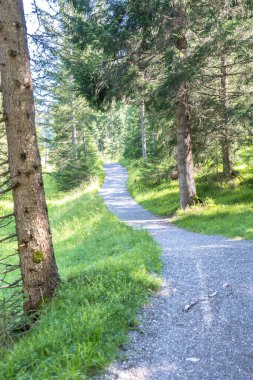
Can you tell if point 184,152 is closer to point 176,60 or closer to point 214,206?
point 214,206

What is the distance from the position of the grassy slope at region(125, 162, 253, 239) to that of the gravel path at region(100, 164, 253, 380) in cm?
263

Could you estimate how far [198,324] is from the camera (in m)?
4.37

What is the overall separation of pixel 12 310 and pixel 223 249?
5.23 m

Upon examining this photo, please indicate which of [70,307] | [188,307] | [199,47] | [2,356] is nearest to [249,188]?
[199,47]

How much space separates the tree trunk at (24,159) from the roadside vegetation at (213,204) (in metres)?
6.41

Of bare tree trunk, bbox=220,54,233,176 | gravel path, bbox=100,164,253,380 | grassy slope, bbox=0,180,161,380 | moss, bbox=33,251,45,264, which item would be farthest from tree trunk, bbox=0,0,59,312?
bare tree trunk, bbox=220,54,233,176

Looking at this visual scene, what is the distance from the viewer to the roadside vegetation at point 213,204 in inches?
428

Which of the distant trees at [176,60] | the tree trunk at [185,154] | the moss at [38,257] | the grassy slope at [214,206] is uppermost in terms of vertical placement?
the distant trees at [176,60]

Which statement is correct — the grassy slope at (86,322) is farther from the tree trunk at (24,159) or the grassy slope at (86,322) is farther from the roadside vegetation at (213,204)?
the roadside vegetation at (213,204)

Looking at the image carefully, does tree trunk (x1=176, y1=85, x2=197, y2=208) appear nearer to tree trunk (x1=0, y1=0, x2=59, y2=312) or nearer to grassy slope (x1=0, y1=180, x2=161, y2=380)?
grassy slope (x1=0, y1=180, x2=161, y2=380)

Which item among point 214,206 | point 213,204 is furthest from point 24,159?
point 213,204

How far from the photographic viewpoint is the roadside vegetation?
35.6 ft

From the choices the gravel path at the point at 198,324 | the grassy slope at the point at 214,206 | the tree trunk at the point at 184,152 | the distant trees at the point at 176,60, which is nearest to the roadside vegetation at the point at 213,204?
the grassy slope at the point at 214,206

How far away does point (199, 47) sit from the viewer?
1110 cm
